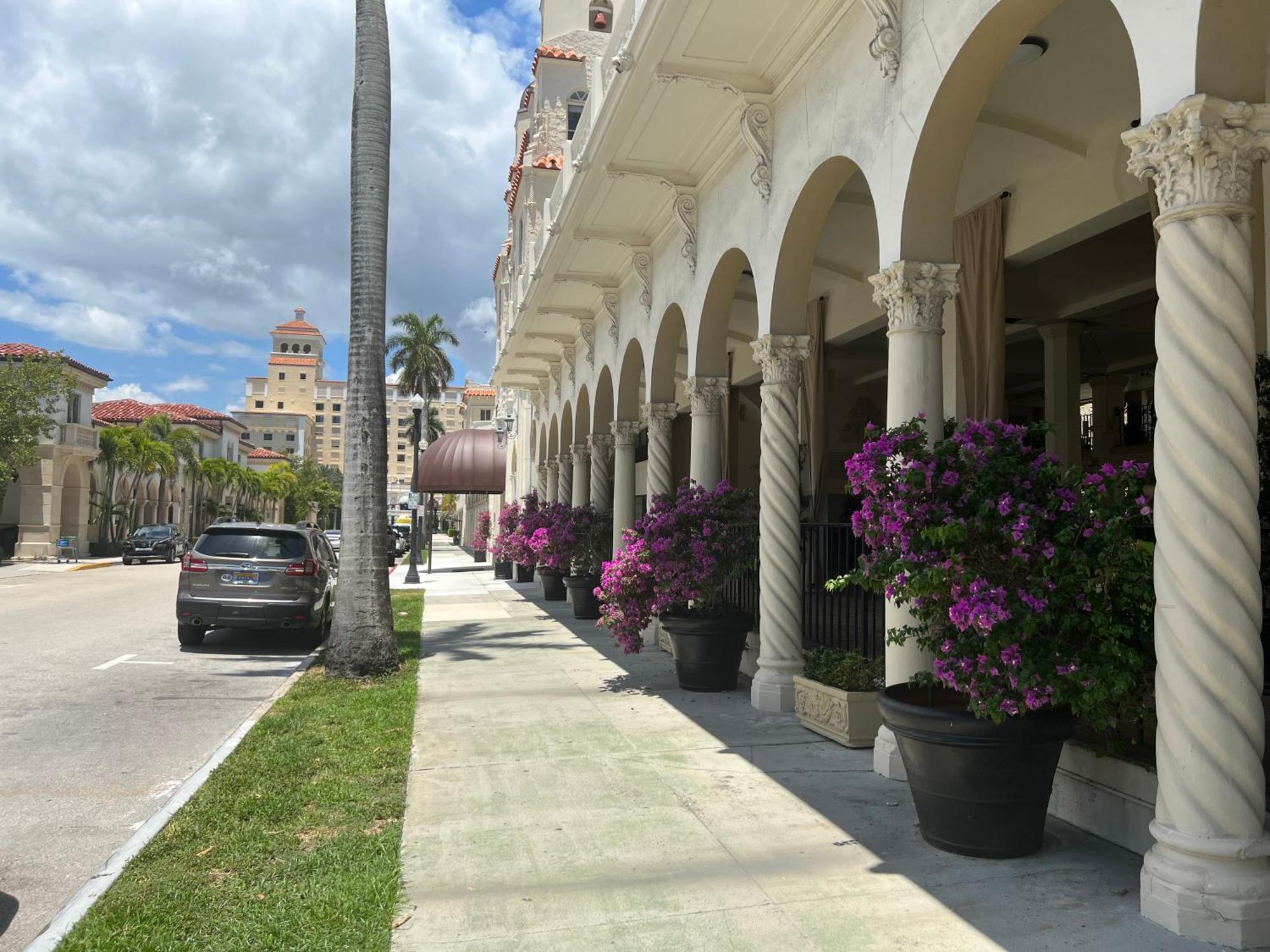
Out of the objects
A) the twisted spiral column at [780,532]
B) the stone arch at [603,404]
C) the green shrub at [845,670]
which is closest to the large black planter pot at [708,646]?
the twisted spiral column at [780,532]

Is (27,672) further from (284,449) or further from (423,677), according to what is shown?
(284,449)

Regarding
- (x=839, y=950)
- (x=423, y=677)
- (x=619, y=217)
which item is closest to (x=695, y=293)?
(x=619, y=217)

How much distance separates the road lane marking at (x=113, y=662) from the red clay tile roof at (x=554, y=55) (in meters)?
22.2

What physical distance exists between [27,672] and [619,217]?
9.11 metres

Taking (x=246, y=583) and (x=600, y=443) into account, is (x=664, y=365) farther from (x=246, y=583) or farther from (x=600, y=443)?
(x=246, y=583)

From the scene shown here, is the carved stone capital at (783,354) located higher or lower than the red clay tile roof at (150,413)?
lower

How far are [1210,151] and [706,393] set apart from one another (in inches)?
281

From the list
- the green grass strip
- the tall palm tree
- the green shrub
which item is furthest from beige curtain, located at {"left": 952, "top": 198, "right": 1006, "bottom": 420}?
the green grass strip

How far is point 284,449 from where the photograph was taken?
14288 cm

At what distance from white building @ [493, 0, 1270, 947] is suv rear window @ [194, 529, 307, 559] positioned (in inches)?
196

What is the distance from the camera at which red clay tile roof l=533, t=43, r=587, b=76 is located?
93.5 ft

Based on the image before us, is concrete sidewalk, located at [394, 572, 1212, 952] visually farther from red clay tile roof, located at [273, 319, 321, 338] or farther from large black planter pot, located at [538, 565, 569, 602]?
red clay tile roof, located at [273, 319, 321, 338]

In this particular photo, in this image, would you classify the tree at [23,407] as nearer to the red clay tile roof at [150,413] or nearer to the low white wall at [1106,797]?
the red clay tile roof at [150,413]

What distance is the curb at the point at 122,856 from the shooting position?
390 cm
